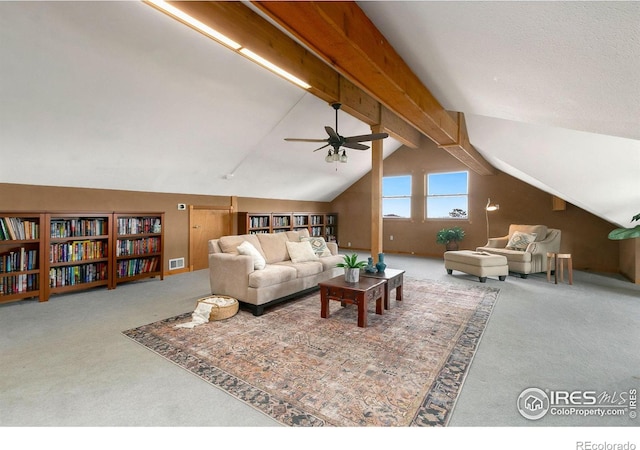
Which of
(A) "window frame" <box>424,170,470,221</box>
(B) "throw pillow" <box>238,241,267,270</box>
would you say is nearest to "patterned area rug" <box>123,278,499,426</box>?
(B) "throw pillow" <box>238,241,267,270</box>

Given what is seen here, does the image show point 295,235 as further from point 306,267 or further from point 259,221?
point 259,221

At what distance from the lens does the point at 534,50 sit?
4.78 ft

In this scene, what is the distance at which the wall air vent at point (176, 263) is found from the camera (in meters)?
5.70

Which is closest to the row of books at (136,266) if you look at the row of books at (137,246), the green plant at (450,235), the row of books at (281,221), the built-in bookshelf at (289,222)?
the row of books at (137,246)

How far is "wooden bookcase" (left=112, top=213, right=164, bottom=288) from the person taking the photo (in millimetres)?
4750

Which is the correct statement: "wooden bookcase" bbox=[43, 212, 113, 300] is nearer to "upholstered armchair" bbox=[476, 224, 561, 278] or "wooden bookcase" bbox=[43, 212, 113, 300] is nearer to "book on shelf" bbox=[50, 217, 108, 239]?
"book on shelf" bbox=[50, 217, 108, 239]

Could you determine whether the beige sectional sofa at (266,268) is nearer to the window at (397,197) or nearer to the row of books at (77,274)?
the row of books at (77,274)

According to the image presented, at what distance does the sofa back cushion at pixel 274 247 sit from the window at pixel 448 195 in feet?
17.2

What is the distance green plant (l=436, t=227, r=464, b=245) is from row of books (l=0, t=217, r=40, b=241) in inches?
306

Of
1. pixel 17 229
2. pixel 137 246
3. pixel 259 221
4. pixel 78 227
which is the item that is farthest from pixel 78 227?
pixel 259 221

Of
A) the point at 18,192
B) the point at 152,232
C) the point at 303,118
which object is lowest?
the point at 152,232

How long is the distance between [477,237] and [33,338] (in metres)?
8.46
